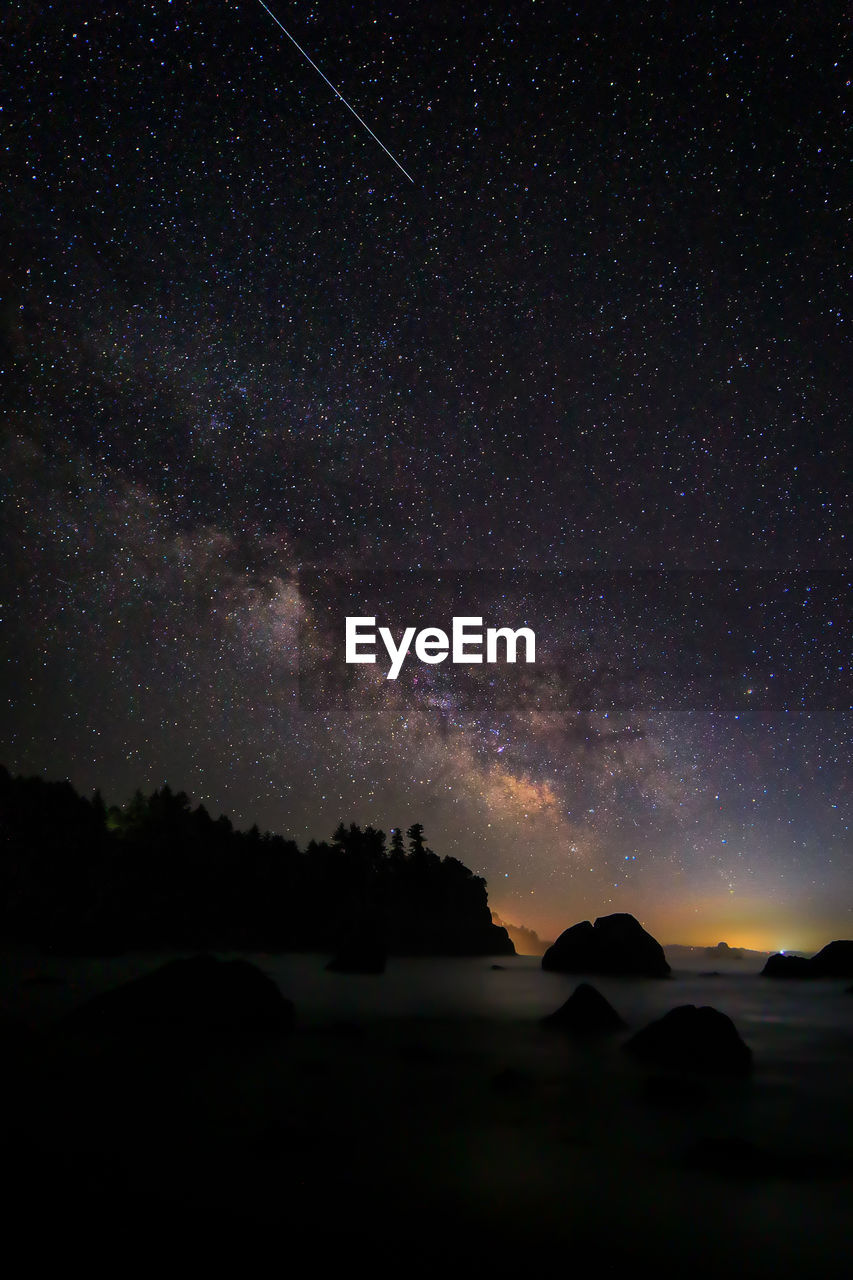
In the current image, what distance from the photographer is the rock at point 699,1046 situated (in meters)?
13.1

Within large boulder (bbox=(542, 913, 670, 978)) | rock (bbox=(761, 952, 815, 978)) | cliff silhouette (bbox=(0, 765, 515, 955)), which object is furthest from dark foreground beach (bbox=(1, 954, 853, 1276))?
cliff silhouette (bbox=(0, 765, 515, 955))

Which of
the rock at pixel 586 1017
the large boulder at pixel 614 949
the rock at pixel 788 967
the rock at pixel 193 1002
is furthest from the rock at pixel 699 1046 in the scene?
the rock at pixel 788 967

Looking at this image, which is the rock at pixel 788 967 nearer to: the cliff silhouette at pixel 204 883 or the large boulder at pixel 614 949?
the large boulder at pixel 614 949

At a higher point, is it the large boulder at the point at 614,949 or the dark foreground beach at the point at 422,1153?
the dark foreground beach at the point at 422,1153

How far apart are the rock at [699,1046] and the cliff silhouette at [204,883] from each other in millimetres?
32913

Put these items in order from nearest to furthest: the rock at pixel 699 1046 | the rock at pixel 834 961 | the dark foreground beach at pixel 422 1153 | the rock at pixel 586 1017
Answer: the dark foreground beach at pixel 422 1153, the rock at pixel 699 1046, the rock at pixel 586 1017, the rock at pixel 834 961

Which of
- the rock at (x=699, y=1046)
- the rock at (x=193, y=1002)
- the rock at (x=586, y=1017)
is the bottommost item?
the rock at (x=586, y=1017)

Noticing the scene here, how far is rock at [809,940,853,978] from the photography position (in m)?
30.4

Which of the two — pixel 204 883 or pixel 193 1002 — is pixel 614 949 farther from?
pixel 204 883

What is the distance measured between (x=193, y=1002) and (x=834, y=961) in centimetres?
3064

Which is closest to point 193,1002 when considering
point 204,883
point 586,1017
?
point 586,1017

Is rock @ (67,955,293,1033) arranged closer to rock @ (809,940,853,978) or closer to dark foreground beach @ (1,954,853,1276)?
dark foreground beach @ (1,954,853,1276)

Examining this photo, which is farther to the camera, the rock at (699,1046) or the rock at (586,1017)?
the rock at (586,1017)

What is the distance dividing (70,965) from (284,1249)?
30.7 m
